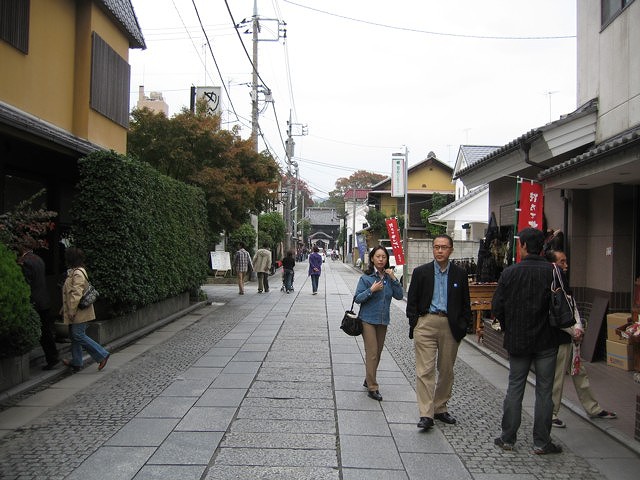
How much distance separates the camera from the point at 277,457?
15.1 feet

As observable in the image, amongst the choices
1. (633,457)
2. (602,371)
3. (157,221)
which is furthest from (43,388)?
(602,371)

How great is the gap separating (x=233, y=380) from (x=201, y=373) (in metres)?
0.67

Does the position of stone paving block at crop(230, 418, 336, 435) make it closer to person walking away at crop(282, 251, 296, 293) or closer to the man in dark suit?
the man in dark suit

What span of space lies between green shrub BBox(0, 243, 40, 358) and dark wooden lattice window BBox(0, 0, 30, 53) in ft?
13.4

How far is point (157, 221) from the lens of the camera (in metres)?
11.6

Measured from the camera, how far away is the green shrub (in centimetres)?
576

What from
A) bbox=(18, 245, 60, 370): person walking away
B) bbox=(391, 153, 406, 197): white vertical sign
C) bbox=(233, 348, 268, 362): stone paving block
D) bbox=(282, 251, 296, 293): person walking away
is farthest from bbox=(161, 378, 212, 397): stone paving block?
bbox=(391, 153, 406, 197): white vertical sign

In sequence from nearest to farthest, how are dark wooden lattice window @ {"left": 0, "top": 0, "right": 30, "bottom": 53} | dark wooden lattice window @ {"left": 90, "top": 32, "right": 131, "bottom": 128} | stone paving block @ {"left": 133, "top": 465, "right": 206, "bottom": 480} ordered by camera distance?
stone paving block @ {"left": 133, "top": 465, "right": 206, "bottom": 480}
dark wooden lattice window @ {"left": 0, "top": 0, "right": 30, "bottom": 53}
dark wooden lattice window @ {"left": 90, "top": 32, "right": 131, "bottom": 128}

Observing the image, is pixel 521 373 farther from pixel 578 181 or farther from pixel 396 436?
pixel 578 181

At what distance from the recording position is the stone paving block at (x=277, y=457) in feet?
14.7

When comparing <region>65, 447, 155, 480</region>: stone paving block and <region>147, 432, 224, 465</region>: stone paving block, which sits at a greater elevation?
<region>147, 432, 224, 465</region>: stone paving block

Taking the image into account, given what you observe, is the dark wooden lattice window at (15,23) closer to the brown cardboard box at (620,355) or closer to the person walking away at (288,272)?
the brown cardboard box at (620,355)

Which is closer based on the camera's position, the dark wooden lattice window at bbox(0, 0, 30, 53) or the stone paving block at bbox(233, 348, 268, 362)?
the dark wooden lattice window at bbox(0, 0, 30, 53)

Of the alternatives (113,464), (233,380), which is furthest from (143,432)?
(233,380)
